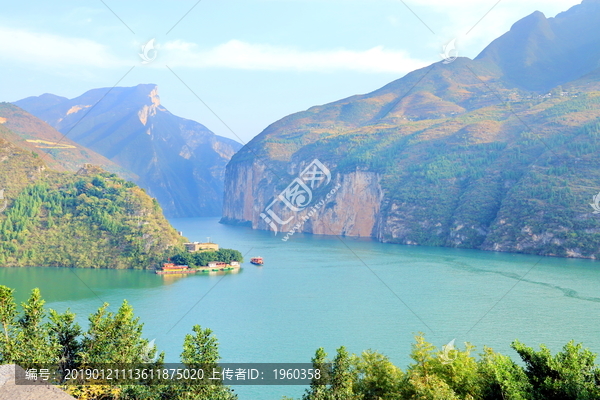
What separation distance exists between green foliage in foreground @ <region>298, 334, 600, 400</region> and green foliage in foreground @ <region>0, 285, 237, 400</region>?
6.13 feet

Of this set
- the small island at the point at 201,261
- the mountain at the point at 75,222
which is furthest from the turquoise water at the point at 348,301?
the mountain at the point at 75,222

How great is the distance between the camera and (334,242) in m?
55.3

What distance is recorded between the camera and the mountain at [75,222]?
37000 millimetres

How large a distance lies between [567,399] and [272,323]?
580 inches

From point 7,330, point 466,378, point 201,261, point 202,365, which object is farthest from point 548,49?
point 7,330

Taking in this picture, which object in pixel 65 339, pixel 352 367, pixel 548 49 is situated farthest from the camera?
pixel 548 49

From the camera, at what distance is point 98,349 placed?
33.7 feet

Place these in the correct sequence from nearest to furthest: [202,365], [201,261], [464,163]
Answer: [202,365], [201,261], [464,163]

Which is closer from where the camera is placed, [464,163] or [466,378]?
[466,378]

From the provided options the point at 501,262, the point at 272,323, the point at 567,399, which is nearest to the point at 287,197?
the point at 501,262

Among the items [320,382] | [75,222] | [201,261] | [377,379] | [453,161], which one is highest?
[453,161]

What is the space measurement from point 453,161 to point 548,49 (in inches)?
1918

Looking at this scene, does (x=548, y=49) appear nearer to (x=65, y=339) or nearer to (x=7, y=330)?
(x=65, y=339)

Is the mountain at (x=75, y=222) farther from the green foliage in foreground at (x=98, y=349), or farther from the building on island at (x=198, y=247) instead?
the green foliage in foreground at (x=98, y=349)
